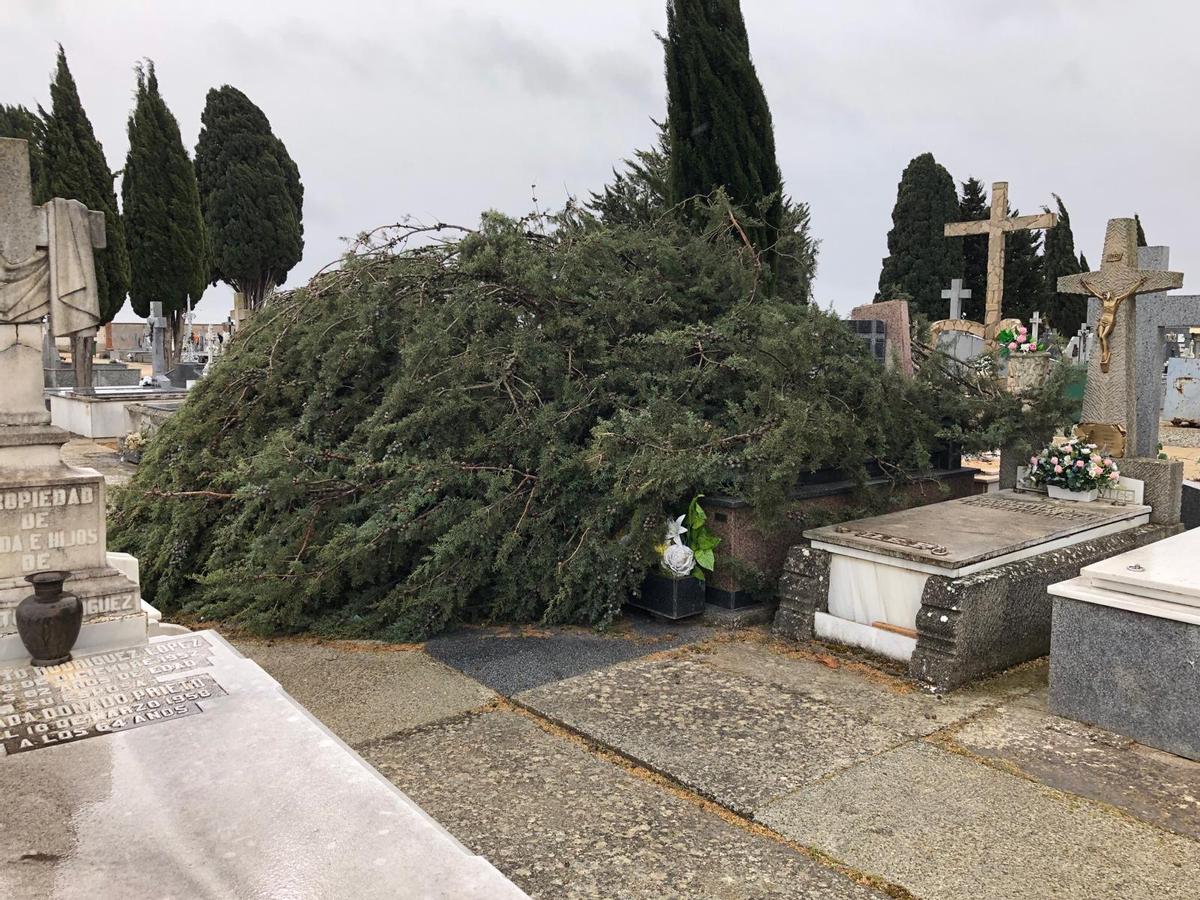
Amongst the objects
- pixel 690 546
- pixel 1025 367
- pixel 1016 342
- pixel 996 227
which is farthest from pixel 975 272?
pixel 690 546

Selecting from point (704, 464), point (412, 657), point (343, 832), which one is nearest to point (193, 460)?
point (412, 657)

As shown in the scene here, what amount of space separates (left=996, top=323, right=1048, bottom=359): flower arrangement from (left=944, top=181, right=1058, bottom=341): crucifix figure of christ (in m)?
4.66

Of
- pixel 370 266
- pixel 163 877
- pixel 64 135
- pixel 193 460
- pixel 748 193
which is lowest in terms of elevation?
pixel 163 877

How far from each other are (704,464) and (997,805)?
98.5 inches

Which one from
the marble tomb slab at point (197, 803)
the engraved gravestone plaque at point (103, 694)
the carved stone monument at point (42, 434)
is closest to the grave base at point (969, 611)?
the marble tomb slab at point (197, 803)

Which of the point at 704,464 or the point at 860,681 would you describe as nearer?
the point at 860,681

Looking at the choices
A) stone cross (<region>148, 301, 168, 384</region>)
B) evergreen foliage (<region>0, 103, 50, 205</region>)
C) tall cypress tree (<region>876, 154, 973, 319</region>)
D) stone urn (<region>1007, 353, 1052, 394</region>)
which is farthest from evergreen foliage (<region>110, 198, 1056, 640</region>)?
tall cypress tree (<region>876, 154, 973, 319</region>)

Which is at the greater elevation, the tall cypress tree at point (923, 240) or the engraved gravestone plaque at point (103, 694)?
→ the tall cypress tree at point (923, 240)

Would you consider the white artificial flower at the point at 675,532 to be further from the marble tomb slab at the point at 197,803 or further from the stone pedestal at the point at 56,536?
the stone pedestal at the point at 56,536

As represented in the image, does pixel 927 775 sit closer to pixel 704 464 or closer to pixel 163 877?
pixel 704 464

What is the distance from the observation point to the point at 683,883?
2.83 m

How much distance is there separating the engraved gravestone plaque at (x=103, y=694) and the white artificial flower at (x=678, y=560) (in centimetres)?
258

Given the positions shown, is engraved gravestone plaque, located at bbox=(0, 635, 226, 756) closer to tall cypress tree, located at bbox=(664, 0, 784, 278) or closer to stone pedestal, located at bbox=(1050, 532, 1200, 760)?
stone pedestal, located at bbox=(1050, 532, 1200, 760)

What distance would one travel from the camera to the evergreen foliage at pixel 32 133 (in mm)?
21781
